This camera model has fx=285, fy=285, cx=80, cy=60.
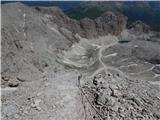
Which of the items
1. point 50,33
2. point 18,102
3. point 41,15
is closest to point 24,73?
point 18,102

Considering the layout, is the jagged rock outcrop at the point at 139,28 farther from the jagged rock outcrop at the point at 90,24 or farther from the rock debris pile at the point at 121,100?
the rock debris pile at the point at 121,100

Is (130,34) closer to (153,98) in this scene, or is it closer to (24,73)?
(24,73)

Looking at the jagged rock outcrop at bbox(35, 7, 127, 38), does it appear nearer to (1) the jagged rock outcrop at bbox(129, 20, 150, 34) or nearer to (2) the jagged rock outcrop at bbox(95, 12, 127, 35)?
(2) the jagged rock outcrop at bbox(95, 12, 127, 35)

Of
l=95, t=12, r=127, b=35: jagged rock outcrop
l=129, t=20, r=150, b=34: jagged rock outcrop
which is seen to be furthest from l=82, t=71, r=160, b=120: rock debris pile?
l=129, t=20, r=150, b=34: jagged rock outcrop

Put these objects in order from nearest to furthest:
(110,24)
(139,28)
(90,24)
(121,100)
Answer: (121,100)
(90,24)
(110,24)
(139,28)

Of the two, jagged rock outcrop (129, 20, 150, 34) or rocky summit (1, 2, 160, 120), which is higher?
jagged rock outcrop (129, 20, 150, 34)

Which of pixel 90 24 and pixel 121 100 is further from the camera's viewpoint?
pixel 90 24

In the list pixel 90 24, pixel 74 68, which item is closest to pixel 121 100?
pixel 74 68

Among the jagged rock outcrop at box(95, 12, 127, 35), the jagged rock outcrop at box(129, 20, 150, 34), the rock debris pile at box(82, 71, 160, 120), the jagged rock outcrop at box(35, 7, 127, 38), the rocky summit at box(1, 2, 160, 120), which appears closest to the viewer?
the rock debris pile at box(82, 71, 160, 120)

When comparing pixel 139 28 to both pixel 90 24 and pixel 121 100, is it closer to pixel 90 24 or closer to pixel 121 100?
pixel 90 24
